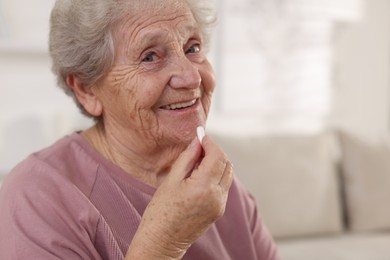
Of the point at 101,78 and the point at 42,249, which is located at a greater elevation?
the point at 101,78

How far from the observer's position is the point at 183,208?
38.5 inches

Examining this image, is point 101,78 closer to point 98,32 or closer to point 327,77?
point 98,32

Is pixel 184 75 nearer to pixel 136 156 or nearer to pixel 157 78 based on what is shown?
pixel 157 78

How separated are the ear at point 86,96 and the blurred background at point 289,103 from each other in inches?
53.9

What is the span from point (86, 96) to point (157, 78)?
202 mm

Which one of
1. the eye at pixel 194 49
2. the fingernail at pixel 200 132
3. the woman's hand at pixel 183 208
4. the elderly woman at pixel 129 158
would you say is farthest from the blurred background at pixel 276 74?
the woman's hand at pixel 183 208

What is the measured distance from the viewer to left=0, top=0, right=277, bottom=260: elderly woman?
1003 mm

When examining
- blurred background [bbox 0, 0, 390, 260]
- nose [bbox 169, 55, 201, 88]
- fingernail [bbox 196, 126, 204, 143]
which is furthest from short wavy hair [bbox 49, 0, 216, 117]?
blurred background [bbox 0, 0, 390, 260]

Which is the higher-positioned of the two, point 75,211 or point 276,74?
point 75,211

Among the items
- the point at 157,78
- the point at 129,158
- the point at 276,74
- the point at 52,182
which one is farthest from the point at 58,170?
the point at 276,74

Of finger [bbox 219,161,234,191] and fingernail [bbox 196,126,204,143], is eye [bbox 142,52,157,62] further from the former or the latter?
finger [bbox 219,161,234,191]

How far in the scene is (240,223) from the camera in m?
1.37

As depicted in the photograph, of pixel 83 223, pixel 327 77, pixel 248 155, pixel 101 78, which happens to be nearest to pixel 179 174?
pixel 83 223

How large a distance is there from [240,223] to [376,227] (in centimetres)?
162
